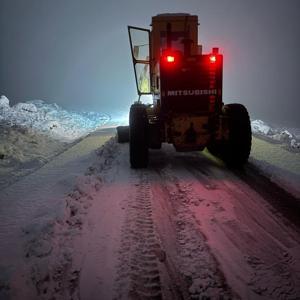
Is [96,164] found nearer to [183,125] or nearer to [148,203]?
[183,125]

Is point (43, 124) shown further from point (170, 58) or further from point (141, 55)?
point (170, 58)

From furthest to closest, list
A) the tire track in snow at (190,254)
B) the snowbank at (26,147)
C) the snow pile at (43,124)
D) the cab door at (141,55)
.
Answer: the snow pile at (43,124) < the cab door at (141,55) < the snowbank at (26,147) < the tire track in snow at (190,254)

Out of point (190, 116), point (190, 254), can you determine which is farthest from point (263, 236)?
point (190, 116)

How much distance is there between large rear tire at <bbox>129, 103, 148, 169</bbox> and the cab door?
98.5 inches

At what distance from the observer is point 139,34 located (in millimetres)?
9531

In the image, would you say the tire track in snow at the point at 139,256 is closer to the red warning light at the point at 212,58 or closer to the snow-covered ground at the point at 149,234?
the snow-covered ground at the point at 149,234

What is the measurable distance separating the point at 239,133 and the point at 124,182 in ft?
9.36

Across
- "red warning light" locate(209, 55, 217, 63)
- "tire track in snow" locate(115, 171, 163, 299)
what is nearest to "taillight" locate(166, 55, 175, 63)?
"red warning light" locate(209, 55, 217, 63)

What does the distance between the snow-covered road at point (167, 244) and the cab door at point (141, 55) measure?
4.53 m

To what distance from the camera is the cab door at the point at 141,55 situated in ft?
31.1

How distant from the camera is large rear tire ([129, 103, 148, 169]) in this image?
26.0ft

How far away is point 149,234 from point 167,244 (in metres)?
0.34

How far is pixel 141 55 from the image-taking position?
33.1 ft

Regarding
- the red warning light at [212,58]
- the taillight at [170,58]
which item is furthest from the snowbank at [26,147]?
the red warning light at [212,58]
